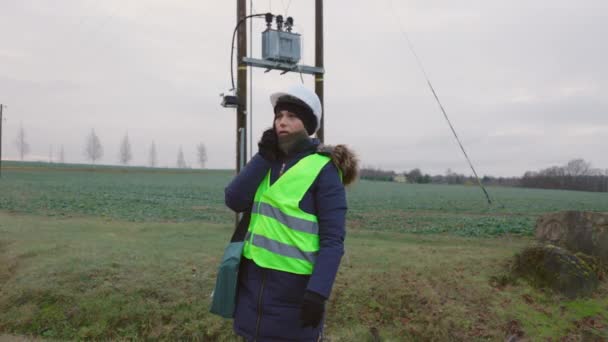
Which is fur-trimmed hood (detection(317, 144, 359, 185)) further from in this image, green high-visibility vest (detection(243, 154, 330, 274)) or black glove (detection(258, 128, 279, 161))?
black glove (detection(258, 128, 279, 161))

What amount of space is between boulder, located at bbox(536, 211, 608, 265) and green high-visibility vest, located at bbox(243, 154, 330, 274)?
7.56 m

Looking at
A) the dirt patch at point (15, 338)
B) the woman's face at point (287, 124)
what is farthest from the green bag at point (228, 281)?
the dirt patch at point (15, 338)

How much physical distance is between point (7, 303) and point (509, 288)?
7621 mm

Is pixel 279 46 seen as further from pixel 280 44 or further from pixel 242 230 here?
pixel 242 230

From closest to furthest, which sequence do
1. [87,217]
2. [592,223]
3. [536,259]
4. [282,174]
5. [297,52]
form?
[282,174]
[297,52]
[536,259]
[592,223]
[87,217]

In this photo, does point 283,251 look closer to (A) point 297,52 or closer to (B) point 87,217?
(A) point 297,52

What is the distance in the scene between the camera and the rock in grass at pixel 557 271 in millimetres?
6898

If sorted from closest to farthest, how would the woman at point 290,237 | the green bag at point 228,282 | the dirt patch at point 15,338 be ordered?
the woman at point 290,237 → the green bag at point 228,282 → the dirt patch at point 15,338

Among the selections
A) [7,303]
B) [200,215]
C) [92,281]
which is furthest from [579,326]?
[200,215]

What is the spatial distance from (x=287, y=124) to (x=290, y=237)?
707mm

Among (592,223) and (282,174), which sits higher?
(282,174)

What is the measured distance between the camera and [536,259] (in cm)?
732

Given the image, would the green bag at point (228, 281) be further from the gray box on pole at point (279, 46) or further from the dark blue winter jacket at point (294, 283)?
the gray box on pole at point (279, 46)

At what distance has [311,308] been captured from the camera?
2314 mm
